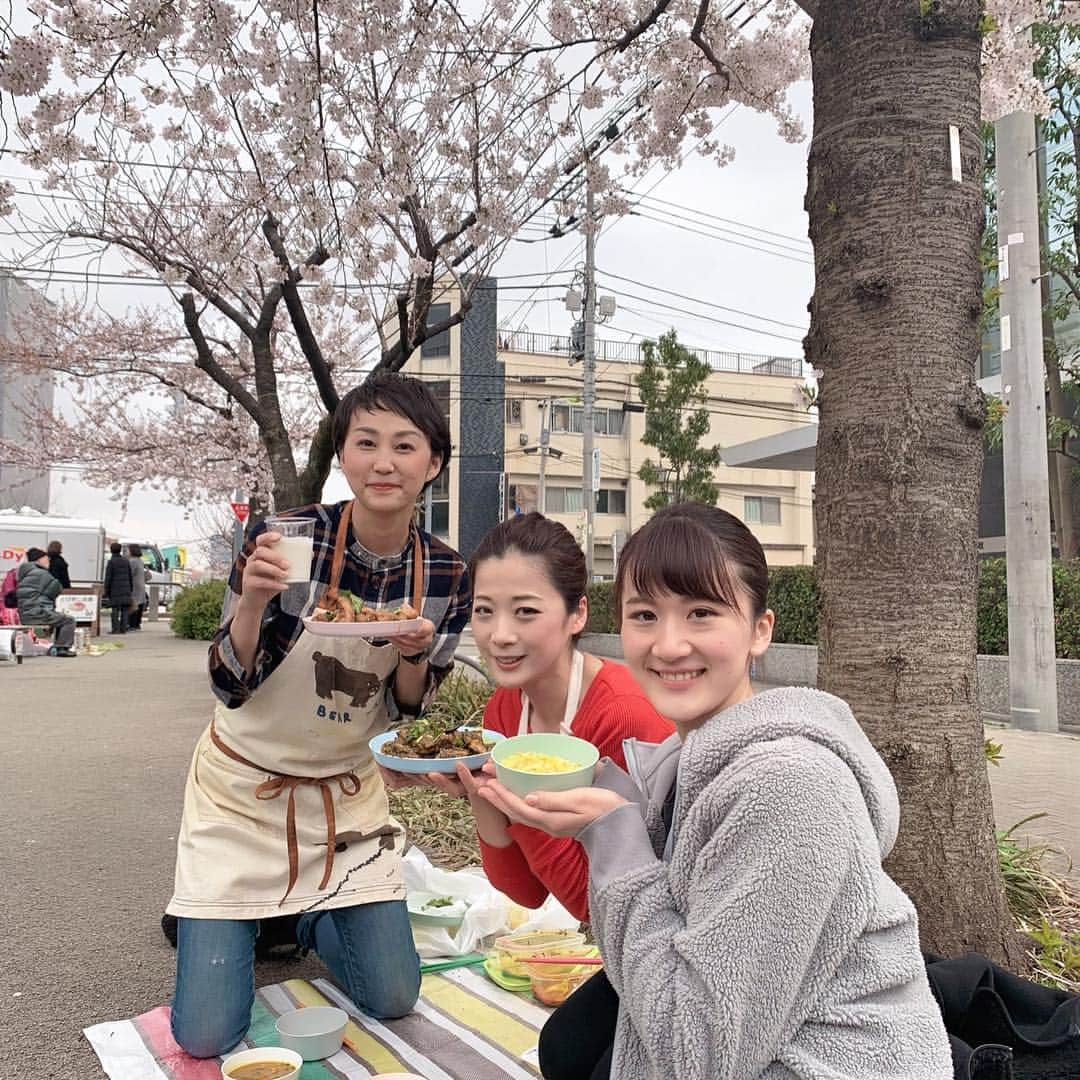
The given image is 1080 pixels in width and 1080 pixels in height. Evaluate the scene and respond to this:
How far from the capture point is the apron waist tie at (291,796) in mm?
2604

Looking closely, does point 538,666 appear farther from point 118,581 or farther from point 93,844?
point 118,581

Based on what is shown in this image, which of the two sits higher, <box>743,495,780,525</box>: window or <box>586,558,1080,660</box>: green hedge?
<box>743,495,780,525</box>: window

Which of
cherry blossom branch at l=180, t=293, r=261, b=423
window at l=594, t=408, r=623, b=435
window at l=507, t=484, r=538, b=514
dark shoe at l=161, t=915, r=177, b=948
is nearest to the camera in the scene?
dark shoe at l=161, t=915, r=177, b=948

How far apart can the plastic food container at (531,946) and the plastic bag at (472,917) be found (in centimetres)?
6

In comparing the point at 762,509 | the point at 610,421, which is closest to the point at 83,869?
the point at 610,421

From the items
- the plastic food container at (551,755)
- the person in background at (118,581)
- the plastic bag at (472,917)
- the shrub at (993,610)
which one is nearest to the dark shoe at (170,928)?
the plastic bag at (472,917)

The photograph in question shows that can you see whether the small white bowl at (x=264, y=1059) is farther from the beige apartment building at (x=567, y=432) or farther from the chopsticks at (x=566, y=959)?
the beige apartment building at (x=567, y=432)

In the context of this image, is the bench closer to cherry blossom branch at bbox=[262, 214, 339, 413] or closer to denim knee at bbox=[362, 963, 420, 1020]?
cherry blossom branch at bbox=[262, 214, 339, 413]

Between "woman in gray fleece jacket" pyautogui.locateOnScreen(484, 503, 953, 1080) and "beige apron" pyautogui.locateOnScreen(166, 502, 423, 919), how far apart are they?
4.07ft

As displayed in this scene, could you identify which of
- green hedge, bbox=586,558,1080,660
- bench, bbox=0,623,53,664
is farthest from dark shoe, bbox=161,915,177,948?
bench, bbox=0,623,53,664

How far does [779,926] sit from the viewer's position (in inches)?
45.9

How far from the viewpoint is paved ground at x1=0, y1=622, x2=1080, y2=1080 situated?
275 cm

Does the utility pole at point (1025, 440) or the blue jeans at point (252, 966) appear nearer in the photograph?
the blue jeans at point (252, 966)

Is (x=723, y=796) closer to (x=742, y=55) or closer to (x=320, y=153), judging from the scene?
(x=320, y=153)
